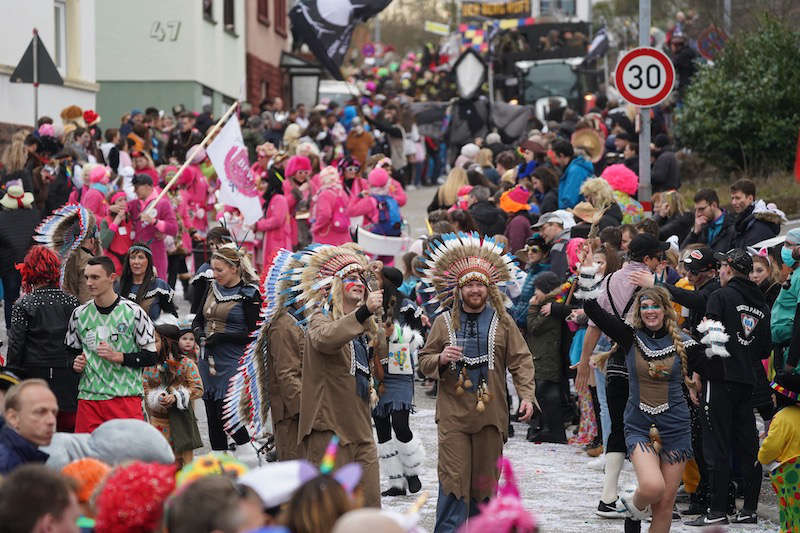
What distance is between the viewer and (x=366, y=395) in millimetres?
8578

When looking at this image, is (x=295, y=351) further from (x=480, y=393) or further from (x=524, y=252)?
(x=524, y=252)

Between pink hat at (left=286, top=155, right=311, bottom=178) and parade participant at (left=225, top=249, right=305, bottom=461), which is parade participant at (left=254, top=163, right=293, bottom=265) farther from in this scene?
parade participant at (left=225, top=249, right=305, bottom=461)

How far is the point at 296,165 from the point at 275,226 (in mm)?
1484

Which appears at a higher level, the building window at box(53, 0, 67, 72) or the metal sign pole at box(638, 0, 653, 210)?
the building window at box(53, 0, 67, 72)

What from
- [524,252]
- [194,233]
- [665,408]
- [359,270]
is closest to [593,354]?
[665,408]

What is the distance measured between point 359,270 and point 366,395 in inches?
30.2

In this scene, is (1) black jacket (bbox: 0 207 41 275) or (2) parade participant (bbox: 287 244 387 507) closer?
(2) parade participant (bbox: 287 244 387 507)

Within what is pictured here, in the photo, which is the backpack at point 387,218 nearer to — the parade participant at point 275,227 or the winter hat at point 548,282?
the parade participant at point 275,227

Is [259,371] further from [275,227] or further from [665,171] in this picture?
[665,171]

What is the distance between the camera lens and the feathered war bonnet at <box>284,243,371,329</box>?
8586 millimetres

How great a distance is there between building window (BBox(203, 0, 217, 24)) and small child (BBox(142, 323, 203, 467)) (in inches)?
972

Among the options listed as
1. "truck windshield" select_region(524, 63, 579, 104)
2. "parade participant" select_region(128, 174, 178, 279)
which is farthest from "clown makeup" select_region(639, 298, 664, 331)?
"truck windshield" select_region(524, 63, 579, 104)

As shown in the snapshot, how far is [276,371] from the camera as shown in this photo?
9398mm

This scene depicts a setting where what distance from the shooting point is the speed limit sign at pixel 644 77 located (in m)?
13.4
